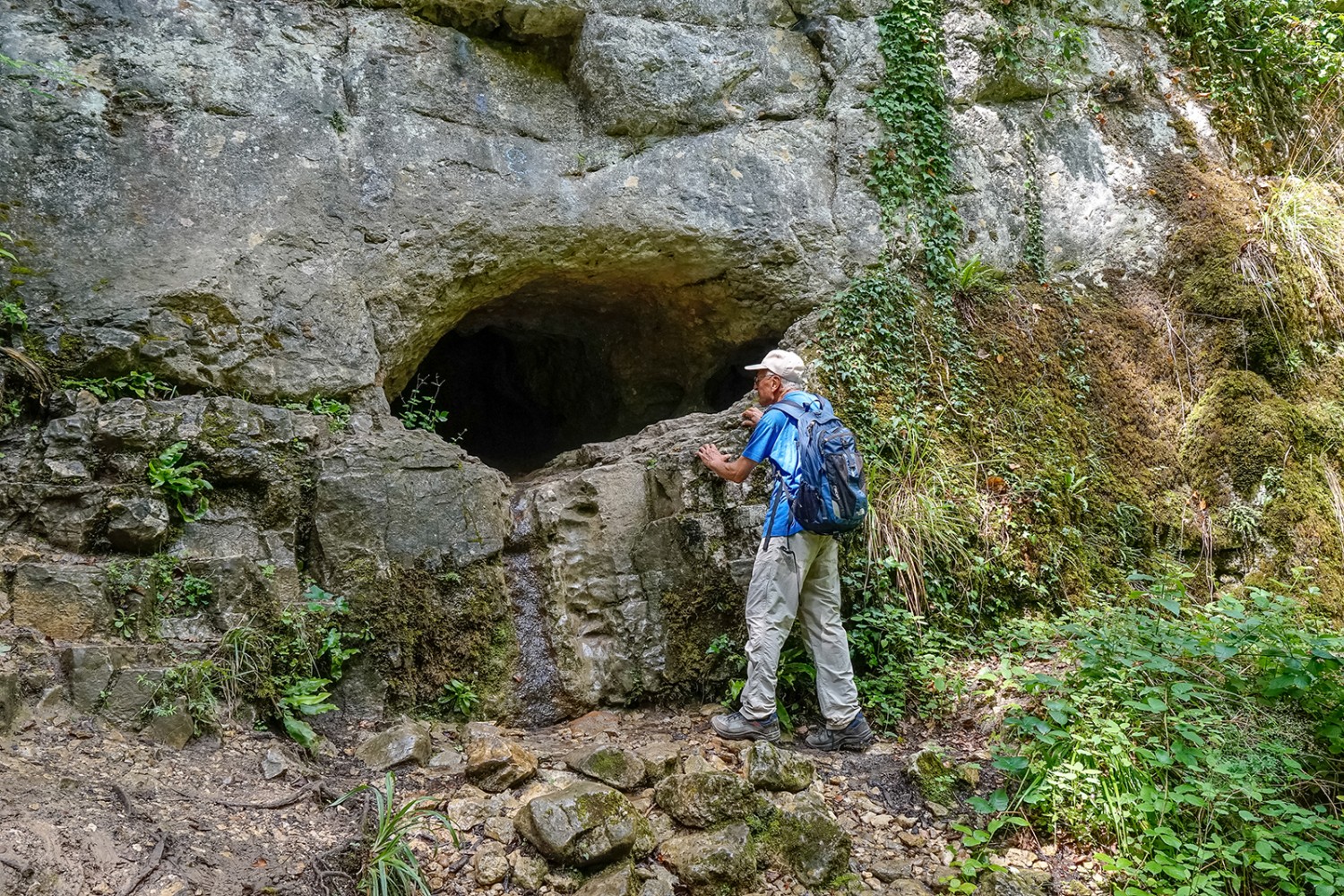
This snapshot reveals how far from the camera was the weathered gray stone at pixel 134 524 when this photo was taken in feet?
13.6

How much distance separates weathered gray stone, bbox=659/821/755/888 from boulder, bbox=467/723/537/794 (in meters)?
0.72

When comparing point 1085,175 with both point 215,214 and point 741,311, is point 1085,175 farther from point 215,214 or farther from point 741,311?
point 215,214

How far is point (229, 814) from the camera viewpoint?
10.7 feet

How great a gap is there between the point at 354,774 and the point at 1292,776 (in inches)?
152

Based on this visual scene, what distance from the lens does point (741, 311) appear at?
20.8 ft

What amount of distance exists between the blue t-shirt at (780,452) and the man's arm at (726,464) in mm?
59

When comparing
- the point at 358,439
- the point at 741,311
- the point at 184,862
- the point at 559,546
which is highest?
the point at 741,311

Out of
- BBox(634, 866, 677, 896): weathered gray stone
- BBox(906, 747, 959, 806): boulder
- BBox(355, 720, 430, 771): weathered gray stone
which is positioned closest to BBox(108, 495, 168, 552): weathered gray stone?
BBox(355, 720, 430, 771): weathered gray stone

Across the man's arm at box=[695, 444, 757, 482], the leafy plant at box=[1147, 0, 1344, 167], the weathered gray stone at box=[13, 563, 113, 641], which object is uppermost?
the leafy plant at box=[1147, 0, 1344, 167]

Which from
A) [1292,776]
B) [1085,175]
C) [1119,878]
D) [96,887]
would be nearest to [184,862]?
[96,887]

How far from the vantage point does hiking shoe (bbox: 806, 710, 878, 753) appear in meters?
4.26

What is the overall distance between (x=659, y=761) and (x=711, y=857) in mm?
591

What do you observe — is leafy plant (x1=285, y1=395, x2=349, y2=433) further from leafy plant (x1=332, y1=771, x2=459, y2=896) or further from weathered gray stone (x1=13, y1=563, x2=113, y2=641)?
leafy plant (x1=332, y1=771, x2=459, y2=896)

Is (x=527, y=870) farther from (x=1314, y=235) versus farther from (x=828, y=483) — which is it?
(x=1314, y=235)
